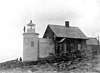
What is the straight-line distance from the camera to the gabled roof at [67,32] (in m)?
44.5

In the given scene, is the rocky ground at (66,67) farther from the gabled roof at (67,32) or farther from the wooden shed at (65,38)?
the gabled roof at (67,32)

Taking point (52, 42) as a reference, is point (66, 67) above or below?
below

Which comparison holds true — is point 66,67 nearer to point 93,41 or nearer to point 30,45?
point 30,45

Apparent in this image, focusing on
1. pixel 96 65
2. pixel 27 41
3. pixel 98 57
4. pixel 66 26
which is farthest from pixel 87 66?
pixel 66 26

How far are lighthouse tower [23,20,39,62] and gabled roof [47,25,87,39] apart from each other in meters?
4.76

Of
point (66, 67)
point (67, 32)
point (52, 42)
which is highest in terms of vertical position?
point (67, 32)

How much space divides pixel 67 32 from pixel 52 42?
411 cm

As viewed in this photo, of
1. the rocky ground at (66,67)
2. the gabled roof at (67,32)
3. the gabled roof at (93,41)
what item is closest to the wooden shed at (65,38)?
the gabled roof at (67,32)

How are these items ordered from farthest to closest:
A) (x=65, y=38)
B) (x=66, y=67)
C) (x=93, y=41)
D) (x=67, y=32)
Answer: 1. (x=93, y=41)
2. (x=67, y=32)
3. (x=65, y=38)
4. (x=66, y=67)

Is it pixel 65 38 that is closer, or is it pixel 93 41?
pixel 65 38

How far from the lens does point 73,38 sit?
44594 mm

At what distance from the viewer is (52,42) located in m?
44.0

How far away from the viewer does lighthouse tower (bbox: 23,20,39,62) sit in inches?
1612

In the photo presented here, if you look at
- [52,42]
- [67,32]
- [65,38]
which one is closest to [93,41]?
[67,32]
